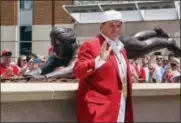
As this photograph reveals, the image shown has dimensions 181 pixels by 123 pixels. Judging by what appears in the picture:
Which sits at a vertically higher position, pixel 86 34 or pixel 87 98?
pixel 87 98

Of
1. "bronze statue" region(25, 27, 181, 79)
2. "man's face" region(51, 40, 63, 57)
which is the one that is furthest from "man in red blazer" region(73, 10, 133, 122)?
"man's face" region(51, 40, 63, 57)

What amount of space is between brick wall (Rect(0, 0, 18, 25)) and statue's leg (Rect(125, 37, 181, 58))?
18611 millimetres

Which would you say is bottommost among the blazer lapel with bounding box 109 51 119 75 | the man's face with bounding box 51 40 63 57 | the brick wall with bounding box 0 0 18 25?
the brick wall with bounding box 0 0 18 25

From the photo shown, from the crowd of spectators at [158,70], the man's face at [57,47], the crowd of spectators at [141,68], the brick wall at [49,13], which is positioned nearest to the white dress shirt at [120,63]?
the crowd of spectators at [141,68]

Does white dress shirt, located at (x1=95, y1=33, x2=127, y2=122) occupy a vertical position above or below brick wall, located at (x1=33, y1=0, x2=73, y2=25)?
above

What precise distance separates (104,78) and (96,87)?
94mm

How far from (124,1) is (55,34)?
17.6m

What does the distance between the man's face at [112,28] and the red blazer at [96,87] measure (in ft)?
0.33

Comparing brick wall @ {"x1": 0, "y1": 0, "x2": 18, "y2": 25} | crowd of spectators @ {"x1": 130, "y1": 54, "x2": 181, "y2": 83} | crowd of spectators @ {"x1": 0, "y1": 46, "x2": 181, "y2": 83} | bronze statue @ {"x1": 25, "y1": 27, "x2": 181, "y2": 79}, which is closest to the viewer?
bronze statue @ {"x1": 25, "y1": 27, "x2": 181, "y2": 79}

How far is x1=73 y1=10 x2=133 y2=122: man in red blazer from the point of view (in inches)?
141

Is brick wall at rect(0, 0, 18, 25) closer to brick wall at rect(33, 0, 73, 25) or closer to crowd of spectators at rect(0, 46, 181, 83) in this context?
brick wall at rect(33, 0, 73, 25)

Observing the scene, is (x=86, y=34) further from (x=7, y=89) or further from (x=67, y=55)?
(x=7, y=89)

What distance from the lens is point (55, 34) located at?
618 cm

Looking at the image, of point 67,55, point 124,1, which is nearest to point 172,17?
point 124,1
